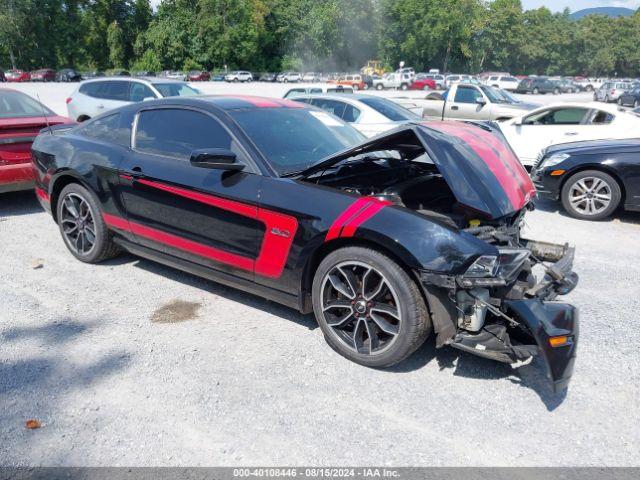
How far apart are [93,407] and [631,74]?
12311 cm

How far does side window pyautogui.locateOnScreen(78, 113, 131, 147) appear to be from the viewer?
4.68 metres

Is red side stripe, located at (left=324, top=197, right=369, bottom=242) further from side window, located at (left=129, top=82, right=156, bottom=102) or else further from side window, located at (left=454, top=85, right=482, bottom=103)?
side window, located at (left=454, top=85, right=482, bottom=103)

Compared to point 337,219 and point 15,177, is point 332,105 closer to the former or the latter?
point 15,177

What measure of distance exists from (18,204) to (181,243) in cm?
449

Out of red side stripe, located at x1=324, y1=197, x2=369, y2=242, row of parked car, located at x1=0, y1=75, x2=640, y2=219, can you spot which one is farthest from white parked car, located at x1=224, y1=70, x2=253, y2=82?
red side stripe, located at x1=324, y1=197, x2=369, y2=242

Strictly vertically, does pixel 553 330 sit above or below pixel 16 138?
below

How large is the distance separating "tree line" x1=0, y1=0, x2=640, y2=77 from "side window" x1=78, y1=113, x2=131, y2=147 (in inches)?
2793

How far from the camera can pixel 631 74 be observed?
10412cm

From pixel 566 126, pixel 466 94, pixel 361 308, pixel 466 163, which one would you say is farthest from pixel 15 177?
pixel 466 94

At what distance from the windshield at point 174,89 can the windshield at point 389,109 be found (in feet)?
13.8

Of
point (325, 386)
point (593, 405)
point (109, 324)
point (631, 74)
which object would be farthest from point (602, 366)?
point (631, 74)

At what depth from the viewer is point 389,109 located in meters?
10.2

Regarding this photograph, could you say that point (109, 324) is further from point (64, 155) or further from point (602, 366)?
point (602, 366)

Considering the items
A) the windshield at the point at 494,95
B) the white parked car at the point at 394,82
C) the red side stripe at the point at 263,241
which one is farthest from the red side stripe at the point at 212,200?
the white parked car at the point at 394,82
